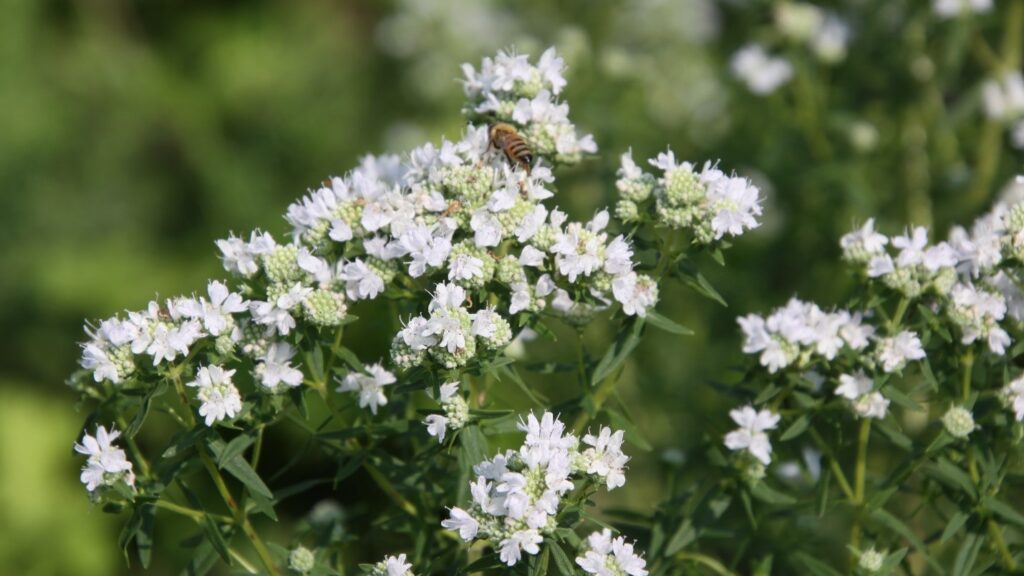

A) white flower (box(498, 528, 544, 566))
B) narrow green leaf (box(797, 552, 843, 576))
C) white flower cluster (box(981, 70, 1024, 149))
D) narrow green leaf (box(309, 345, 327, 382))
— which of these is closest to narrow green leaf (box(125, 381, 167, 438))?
narrow green leaf (box(309, 345, 327, 382))

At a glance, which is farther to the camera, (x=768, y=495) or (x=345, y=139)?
(x=345, y=139)

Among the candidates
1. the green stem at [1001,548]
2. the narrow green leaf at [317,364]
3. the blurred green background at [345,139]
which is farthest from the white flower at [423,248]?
the green stem at [1001,548]

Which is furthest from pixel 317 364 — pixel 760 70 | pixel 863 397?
pixel 760 70

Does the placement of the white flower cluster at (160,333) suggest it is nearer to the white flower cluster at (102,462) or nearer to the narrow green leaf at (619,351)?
the white flower cluster at (102,462)

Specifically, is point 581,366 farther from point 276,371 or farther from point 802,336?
point 276,371

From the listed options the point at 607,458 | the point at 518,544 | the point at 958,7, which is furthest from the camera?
the point at 958,7

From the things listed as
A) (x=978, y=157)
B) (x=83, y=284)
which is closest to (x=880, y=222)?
(x=978, y=157)

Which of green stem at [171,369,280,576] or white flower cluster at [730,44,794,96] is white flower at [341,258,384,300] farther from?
white flower cluster at [730,44,794,96]
